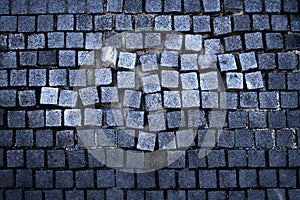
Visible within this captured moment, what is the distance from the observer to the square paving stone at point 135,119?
335 centimetres

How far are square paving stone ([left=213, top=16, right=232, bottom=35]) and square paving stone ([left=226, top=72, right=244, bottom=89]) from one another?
1.26 ft

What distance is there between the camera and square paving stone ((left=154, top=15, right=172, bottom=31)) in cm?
344

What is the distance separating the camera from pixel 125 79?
3393 mm

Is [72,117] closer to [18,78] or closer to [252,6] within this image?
[18,78]

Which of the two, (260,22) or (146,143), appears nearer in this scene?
(146,143)

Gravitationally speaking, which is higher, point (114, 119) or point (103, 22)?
point (103, 22)

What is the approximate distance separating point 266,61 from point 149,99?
109cm

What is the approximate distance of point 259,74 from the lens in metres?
3.41

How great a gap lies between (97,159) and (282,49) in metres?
1.89

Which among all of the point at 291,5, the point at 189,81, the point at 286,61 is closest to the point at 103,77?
the point at 189,81

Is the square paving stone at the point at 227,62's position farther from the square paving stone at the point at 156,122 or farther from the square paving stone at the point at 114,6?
the square paving stone at the point at 114,6

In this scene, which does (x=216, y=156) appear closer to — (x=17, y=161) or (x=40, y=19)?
(x=17, y=161)

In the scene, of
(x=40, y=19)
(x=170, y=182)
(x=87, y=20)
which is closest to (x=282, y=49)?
(x=170, y=182)

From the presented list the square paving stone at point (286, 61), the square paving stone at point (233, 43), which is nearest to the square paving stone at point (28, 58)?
the square paving stone at point (233, 43)
